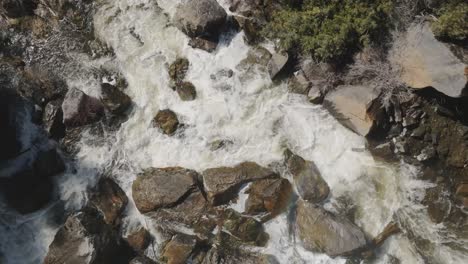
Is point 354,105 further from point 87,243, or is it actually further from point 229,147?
point 87,243

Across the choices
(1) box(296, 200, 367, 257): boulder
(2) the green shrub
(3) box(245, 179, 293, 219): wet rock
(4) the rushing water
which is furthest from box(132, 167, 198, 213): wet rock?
(2) the green shrub

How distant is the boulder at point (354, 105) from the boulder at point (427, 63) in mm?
885

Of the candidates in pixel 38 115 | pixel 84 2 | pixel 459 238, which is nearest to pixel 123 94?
pixel 38 115

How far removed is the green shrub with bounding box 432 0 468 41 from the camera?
8258 mm

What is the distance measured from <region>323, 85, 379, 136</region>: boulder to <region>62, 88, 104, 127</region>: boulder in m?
5.85

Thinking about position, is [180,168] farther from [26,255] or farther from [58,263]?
[26,255]

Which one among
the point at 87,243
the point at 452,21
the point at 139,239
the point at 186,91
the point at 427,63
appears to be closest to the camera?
the point at 452,21

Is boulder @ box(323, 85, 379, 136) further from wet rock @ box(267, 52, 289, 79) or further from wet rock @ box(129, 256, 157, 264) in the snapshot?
wet rock @ box(129, 256, 157, 264)

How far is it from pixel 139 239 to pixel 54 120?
3.80 metres

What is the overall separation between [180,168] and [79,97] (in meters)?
3.18

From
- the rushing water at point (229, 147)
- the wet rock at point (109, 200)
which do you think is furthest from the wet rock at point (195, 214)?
the wet rock at point (109, 200)

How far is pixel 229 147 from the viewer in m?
10.3

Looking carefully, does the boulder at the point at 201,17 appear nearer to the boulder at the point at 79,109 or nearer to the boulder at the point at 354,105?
the boulder at the point at 79,109

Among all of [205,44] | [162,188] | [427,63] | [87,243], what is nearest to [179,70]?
[205,44]
